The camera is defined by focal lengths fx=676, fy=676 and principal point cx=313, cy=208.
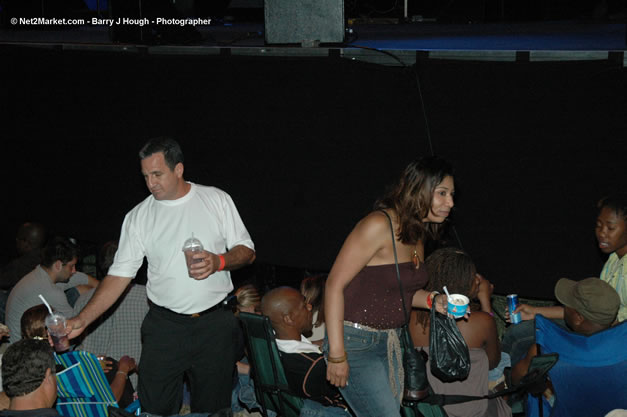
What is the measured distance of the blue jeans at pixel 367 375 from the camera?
2631mm

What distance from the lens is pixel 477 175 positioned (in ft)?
12.5

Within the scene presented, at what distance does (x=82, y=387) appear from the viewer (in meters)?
3.04

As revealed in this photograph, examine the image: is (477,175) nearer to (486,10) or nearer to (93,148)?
(93,148)

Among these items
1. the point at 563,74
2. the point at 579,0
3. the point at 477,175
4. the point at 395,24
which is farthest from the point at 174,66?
the point at 579,0

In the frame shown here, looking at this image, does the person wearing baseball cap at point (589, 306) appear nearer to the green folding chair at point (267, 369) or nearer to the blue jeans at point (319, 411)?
the blue jeans at point (319, 411)

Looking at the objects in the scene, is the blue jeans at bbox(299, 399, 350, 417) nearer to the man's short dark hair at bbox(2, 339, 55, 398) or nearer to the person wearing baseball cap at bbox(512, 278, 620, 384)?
the person wearing baseball cap at bbox(512, 278, 620, 384)

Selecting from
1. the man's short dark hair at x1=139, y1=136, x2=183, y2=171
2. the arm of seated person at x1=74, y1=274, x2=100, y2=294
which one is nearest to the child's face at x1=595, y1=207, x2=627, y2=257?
the man's short dark hair at x1=139, y1=136, x2=183, y2=171

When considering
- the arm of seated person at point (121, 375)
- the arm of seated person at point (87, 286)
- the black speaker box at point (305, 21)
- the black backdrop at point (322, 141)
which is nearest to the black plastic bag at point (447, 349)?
the black backdrop at point (322, 141)

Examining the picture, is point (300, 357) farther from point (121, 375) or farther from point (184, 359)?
point (121, 375)

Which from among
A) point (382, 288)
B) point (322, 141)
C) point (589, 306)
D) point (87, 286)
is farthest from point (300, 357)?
point (87, 286)

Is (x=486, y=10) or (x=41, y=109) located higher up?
(x=486, y=10)

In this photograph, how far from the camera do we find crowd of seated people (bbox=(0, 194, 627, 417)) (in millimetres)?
3088

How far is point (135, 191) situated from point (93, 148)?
0.43 m

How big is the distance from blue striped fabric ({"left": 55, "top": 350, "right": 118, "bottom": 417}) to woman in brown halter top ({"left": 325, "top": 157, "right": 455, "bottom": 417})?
43.0 inches
